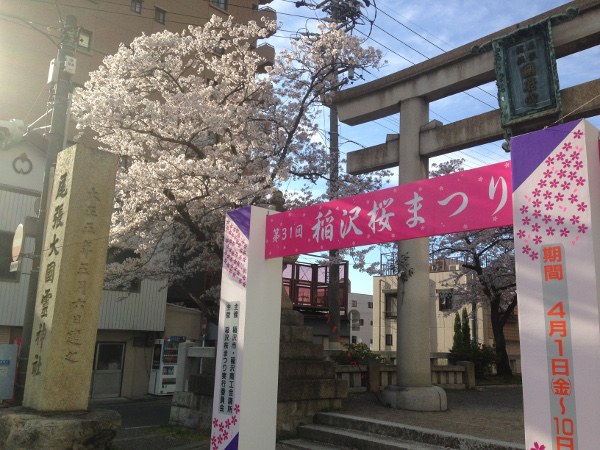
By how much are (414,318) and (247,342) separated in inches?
190

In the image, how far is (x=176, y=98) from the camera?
43.4ft

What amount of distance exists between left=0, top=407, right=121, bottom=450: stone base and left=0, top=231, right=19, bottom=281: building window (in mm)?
11481

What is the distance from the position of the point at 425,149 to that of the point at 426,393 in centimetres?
533

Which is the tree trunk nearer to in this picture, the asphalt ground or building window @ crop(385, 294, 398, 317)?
the asphalt ground

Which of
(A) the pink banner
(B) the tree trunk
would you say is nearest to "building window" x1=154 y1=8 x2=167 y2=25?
(B) the tree trunk

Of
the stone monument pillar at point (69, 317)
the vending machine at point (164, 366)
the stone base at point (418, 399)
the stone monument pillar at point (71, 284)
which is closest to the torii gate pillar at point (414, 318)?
the stone base at point (418, 399)

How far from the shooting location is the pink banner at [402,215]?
538 centimetres

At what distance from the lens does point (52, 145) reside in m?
10.2

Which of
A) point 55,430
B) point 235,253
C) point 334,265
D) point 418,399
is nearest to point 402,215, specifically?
point 235,253

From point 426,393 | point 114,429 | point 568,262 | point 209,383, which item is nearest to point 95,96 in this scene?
point 209,383

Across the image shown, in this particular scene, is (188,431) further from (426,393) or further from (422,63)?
(422,63)

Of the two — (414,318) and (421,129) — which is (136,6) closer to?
(421,129)

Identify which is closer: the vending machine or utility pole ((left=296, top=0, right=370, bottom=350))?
utility pole ((left=296, top=0, right=370, bottom=350))

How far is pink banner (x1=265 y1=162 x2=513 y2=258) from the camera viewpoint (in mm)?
5375
